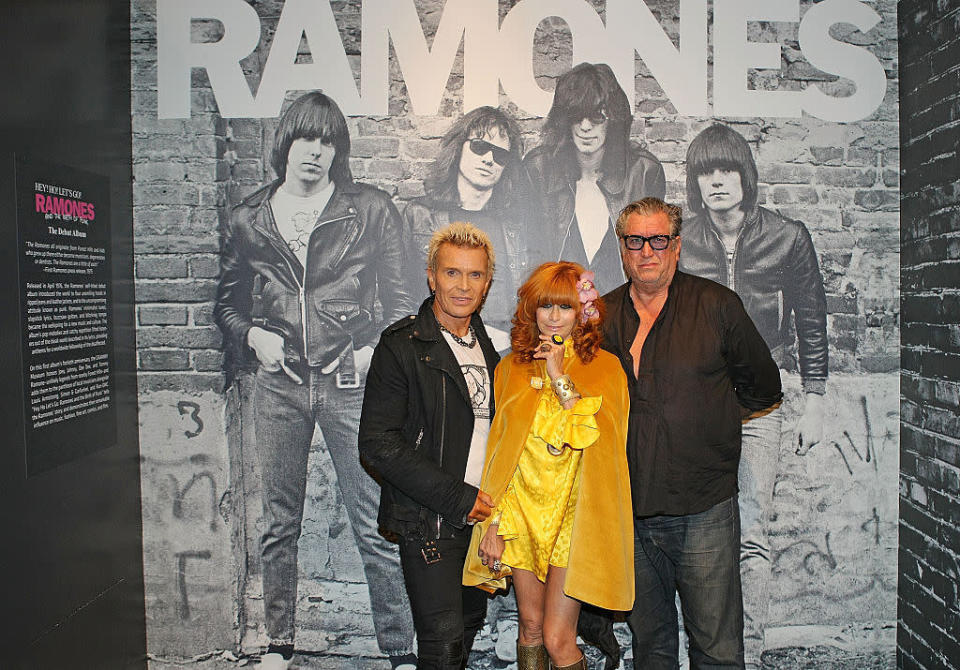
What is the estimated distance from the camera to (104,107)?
3.13 m

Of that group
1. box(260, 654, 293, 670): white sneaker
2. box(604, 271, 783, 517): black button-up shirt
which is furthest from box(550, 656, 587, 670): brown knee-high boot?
box(260, 654, 293, 670): white sneaker

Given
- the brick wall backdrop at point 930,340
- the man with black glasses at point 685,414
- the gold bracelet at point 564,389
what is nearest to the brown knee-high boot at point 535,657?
the man with black glasses at point 685,414

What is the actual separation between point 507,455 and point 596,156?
166 centimetres

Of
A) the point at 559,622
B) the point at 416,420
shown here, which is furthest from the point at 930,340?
the point at 416,420

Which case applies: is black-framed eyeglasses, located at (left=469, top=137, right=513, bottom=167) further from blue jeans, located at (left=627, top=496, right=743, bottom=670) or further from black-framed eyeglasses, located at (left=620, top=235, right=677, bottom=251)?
blue jeans, located at (left=627, top=496, right=743, bottom=670)

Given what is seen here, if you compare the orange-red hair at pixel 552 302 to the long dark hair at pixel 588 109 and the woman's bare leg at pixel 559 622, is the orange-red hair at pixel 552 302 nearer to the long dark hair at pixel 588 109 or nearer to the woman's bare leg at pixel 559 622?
the woman's bare leg at pixel 559 622

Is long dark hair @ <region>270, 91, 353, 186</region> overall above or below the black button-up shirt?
above

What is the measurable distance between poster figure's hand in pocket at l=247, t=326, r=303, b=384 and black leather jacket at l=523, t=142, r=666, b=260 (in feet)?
4.82

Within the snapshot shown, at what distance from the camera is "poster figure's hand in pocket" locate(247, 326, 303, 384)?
3.39 m

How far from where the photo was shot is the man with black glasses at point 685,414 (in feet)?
8.41

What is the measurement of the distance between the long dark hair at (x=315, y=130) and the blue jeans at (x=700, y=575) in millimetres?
2133

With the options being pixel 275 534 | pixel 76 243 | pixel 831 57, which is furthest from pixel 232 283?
pixel 831 57

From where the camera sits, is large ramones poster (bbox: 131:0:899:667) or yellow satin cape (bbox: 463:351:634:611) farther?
large ramones poster (bbox: 131:0:899:667)

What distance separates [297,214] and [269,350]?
26.9 inches
